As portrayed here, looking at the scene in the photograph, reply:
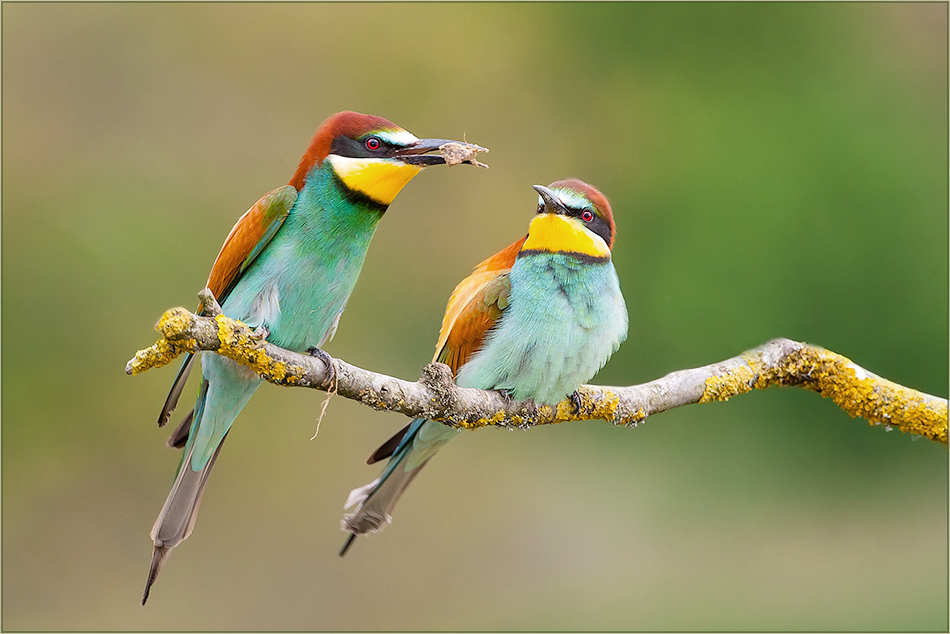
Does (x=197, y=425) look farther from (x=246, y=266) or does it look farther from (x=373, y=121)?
(x=373, y=121)

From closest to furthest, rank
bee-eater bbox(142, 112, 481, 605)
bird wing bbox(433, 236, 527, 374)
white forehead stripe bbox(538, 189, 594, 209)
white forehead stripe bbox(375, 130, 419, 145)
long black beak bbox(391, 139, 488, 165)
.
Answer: long black beak bbox(391, 139, 488, 165), white forehead stripe bbox(375, 130, 419, 145), bee-eater bbox(142, 112, 481, 605), white forehead stripe bbox(538, 189, 594, 209), bird wing bbox(433, 236, 527, 374)

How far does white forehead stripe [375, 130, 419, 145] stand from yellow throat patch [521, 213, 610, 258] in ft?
1.19

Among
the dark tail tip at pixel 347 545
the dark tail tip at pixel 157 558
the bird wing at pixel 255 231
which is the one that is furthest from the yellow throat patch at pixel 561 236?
the dark tail tip at pixel 157 558

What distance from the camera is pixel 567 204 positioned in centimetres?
180

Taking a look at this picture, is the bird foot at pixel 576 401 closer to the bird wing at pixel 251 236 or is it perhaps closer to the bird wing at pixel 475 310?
the bird wing at pixel 475 310

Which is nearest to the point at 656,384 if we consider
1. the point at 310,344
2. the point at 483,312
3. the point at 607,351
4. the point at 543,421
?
the point at 607,351

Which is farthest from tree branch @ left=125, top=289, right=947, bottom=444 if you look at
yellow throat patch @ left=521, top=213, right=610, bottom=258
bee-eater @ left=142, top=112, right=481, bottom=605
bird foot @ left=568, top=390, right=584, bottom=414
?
yellow throat patch @ left=521, top=213, right=610, bottom=258

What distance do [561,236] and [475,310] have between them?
25 cm

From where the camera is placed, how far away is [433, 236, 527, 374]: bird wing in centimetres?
192

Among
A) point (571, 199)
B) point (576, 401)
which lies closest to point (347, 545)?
point (576, 401)

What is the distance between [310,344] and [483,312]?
367 mm

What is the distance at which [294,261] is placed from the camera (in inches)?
69.5

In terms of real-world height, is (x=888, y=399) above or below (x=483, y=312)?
above

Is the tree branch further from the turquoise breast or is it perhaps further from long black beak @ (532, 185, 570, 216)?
long black beak @ (532, 185, 570, 216)
